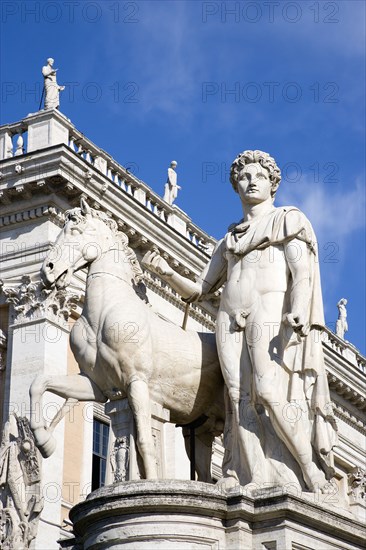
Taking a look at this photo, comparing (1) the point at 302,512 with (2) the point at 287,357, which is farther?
(2) the point at 287,357

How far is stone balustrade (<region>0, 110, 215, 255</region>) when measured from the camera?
30.1m

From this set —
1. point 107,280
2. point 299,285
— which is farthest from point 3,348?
point 299,285

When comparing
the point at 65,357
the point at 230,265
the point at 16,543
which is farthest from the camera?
the point at 65,357

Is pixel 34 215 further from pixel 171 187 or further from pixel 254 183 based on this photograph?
pixel 254 183

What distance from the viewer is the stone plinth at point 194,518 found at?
38.6 feet

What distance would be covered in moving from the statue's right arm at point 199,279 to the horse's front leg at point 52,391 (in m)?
1.46

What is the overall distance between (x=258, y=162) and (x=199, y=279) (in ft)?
4.48

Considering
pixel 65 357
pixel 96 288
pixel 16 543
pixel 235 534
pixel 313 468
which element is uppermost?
pixel 65 357

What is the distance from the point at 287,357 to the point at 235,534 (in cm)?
190

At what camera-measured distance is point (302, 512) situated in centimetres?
1193

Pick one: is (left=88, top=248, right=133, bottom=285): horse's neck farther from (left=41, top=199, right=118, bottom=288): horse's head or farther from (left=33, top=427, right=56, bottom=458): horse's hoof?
(left=33, top=427, right=56, bottom=458): horse's hoof

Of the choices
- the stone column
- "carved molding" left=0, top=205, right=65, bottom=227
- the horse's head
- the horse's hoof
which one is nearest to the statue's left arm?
the horse's head

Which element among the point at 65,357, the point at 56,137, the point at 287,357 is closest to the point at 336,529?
the point at 287,357

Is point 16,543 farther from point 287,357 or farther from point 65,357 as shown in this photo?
point 287,357
